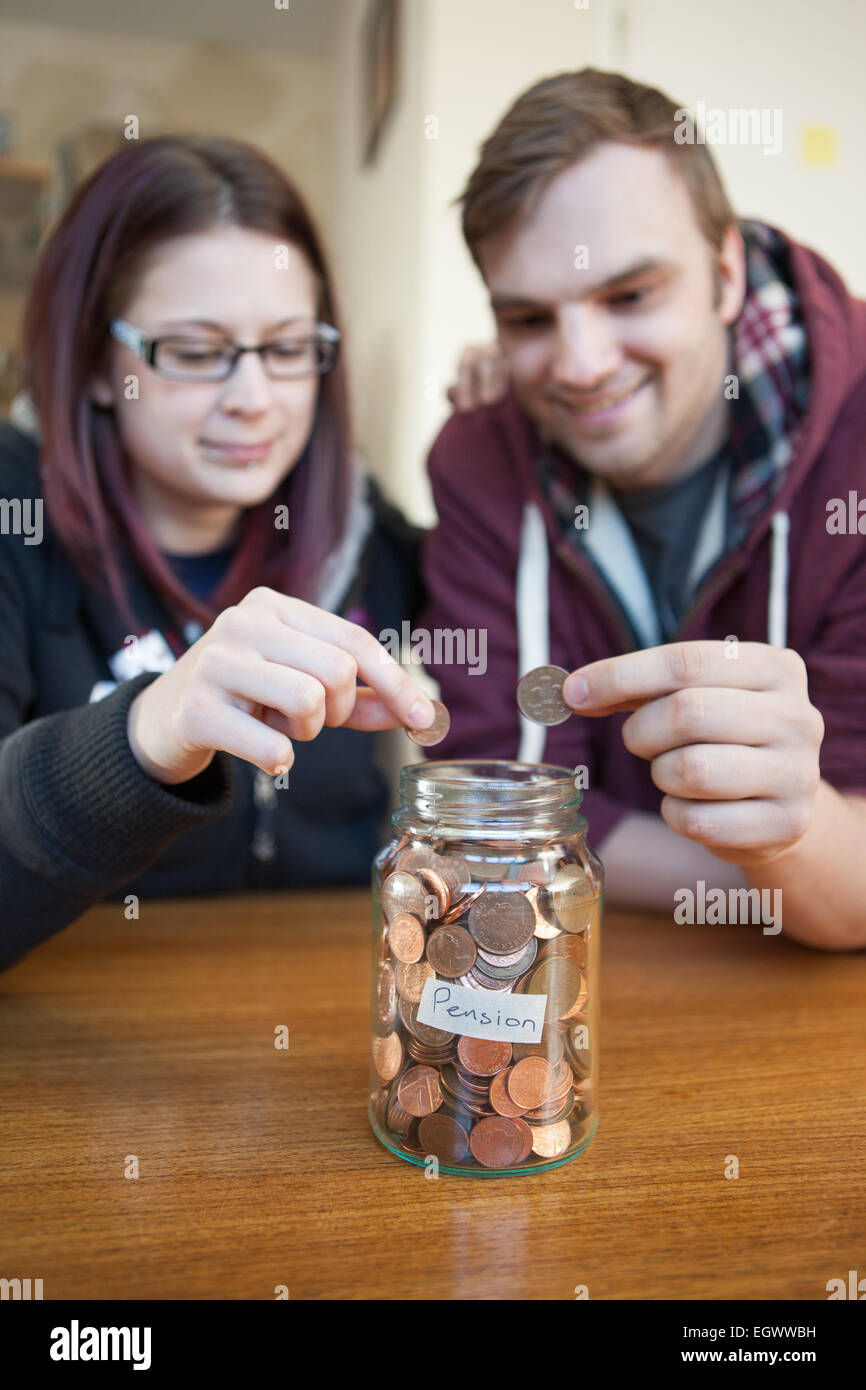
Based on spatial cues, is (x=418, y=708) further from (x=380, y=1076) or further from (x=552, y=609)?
(x=552, y=609)

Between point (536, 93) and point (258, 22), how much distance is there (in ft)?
10.9

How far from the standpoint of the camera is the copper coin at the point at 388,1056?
0.61m

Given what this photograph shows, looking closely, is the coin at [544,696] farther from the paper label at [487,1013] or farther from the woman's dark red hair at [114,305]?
the woman's dark red hair at [114,305]

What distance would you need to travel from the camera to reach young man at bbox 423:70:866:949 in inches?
41.7

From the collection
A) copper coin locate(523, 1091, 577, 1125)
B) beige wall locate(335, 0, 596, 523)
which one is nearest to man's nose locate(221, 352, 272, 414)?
copper coin locate(523, 1091, 577, 1125)

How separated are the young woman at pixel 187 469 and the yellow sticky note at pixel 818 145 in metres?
1.47

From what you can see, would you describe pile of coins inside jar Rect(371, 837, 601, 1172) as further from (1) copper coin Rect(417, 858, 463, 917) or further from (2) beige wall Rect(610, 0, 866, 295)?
(2) beige wall Rect(610, 0, 866, 295)

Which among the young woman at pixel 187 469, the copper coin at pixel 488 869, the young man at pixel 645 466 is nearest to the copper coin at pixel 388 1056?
the copper coin at pixel 488 869

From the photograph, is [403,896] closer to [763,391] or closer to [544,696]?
[544,696]

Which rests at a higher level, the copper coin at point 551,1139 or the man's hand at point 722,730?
the man's hand at point 722,730

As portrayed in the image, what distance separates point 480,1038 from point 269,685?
0.24 m

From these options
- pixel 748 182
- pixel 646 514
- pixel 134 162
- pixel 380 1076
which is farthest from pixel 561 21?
pixel 380 1076

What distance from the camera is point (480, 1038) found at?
0.57m
